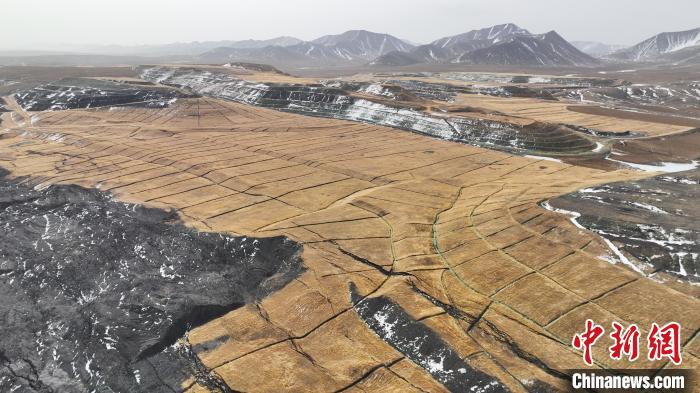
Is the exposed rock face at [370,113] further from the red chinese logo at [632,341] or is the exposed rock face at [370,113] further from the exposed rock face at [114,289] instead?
the exposed rock face at [114,289]

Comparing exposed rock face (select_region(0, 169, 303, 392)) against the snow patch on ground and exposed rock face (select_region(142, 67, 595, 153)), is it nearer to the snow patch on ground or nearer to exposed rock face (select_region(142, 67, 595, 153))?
the snow patch on ground

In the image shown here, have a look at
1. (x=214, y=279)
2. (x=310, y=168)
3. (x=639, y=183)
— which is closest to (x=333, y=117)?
(x=310, y=168)

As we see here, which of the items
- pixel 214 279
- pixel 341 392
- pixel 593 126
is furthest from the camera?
pixel 593 126

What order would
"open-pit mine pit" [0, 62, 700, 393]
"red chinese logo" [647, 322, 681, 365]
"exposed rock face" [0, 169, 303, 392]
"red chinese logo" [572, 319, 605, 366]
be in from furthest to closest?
"exposed rock face" [0, 169, 303, 392], "open-pit mine pit" [0, 62, 700, 393], "red chinese logo" [572, 319, 605, 366], "red chinese logo" [647, 322, 681, 365]

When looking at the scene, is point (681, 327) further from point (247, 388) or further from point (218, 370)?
point (218, 370)

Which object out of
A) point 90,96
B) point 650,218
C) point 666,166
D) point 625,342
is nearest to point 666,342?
point 625,342

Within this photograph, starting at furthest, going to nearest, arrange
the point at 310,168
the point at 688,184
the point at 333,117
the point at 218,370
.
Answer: the point at 333,117 < the point at 310,168 < the point at 688,184 < the point at 218,370

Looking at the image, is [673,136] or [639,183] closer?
[639,183]

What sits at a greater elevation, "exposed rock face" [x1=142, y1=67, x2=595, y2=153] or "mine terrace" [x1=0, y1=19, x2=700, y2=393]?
"exposed rock face" [x1=142, y1=67, x2=595, y2=153]

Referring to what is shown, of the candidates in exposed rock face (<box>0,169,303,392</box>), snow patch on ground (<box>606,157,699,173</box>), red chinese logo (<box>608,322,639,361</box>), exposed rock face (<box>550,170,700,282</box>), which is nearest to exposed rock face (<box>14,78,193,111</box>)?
exposed rock face (<box>0,169,303,392</box>)
